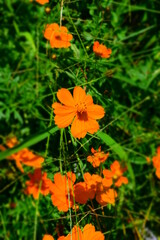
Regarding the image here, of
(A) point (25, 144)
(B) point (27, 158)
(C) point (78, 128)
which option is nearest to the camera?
(A) point (25, 144)

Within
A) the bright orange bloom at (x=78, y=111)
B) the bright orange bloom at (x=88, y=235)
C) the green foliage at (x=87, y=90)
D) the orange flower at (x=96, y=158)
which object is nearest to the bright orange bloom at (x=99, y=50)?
the green foliage at (x=87, y=90)

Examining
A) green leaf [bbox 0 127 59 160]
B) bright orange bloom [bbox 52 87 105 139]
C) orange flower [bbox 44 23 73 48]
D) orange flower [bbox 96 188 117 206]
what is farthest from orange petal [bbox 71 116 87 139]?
orange flower [bbox 44 23 73 48]

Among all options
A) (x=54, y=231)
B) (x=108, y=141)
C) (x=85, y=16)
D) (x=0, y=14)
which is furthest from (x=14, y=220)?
(x=0, y=14)

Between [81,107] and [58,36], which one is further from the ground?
[58,36]

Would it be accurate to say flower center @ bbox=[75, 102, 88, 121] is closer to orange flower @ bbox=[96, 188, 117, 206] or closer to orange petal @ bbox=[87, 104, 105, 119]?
orange petal @ bbox=[87, 104, 105, 119]

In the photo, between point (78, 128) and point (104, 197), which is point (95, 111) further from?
point (104, 197)

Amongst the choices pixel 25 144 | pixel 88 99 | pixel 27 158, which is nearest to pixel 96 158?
pixel 88 99

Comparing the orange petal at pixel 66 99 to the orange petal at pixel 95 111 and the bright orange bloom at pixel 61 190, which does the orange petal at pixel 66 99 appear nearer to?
the orange petal at pixel 95 111

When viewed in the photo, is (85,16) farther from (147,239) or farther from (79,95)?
(147,239)
